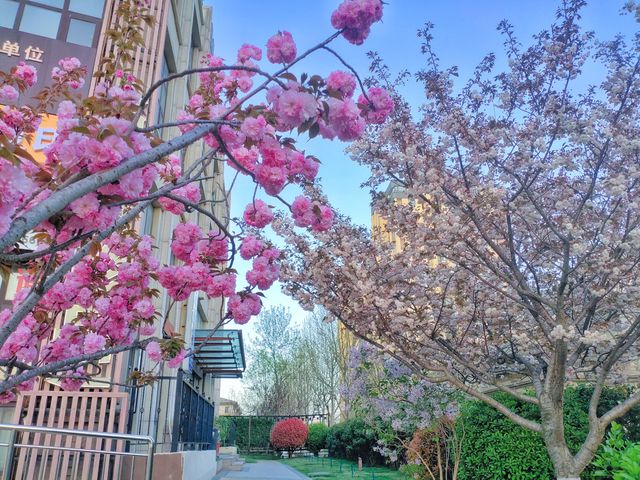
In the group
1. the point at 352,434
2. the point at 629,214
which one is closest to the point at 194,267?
the point at 629,214

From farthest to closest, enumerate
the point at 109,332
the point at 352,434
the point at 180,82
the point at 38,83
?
the point at 352,434, the point at 180,82, the point at 38,83, the point at 109,332

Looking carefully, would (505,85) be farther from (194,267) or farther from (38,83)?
(38,83)

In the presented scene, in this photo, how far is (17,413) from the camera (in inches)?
210

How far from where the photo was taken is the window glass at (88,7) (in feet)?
28.4

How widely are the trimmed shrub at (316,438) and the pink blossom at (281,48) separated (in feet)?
76.2

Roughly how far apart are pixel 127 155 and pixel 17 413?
15.3 feet

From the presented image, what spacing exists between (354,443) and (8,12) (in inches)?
590

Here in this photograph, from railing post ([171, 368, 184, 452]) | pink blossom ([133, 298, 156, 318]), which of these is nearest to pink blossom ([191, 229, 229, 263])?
pink blossom ([133, 298, 156, 318])

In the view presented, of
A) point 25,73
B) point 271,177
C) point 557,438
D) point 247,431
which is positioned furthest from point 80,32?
point 247,431

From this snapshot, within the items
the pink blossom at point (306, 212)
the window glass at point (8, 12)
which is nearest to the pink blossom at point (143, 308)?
the pink blossom at point (306, 212)

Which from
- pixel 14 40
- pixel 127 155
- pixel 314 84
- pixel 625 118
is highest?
pixel 14 40

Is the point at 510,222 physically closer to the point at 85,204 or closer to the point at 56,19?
the point at 85,204

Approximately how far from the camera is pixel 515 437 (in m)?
7.65

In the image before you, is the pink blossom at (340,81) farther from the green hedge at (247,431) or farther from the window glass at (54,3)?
the green hedge at (247,431)
